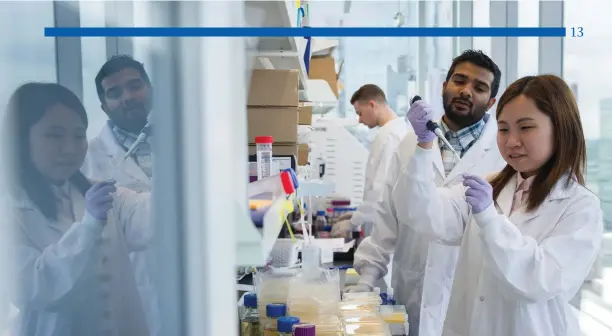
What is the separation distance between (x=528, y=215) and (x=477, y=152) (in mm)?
543

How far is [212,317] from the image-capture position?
2.54 ft

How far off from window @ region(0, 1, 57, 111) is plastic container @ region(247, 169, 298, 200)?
382 mm

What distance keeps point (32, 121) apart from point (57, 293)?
0.75 feet

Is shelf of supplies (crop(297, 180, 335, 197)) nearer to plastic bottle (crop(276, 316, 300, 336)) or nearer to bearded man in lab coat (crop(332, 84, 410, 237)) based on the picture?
plastic bottle (crop(276, 316, 300, 336))

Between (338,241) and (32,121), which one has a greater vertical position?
(32,121)

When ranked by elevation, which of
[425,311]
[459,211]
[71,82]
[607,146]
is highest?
[71,82]

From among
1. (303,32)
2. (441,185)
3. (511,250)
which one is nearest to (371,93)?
(441,185)

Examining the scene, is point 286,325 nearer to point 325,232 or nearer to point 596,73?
point 596,73

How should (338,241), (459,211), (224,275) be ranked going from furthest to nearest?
(338,241)
(459,211)
(224,275)

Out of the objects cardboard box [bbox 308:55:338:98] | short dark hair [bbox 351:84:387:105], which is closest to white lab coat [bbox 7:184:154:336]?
cardboard box [bbox 308:55:338:98]

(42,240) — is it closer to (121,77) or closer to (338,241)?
(121,77)

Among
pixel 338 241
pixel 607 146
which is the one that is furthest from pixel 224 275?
pixel 338 241

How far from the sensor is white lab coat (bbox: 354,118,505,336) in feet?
7.20

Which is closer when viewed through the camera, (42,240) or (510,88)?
(42,240)
